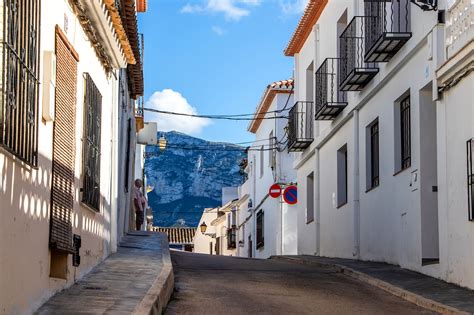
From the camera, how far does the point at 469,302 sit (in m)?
10.4

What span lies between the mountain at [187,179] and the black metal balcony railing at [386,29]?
72754 mm

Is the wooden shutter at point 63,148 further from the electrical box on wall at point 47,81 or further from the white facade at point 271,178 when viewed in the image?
the white facade at point 271,178

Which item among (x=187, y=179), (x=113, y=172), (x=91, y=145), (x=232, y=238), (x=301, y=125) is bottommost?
(x=232, y=238)

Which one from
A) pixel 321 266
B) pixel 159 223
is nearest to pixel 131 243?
pixel 321 266

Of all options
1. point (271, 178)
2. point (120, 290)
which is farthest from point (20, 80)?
point (271, 178)

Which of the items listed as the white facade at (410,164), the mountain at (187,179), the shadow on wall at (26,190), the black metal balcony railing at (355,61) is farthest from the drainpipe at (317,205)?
the mountain at (187,179)

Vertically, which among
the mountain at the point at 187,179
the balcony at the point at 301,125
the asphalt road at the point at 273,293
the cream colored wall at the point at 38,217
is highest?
the mountain at the point at 187,179

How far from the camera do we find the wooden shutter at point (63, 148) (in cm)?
918

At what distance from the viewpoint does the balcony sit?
2395cm

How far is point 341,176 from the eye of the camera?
2080cm

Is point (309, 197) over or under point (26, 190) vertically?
over

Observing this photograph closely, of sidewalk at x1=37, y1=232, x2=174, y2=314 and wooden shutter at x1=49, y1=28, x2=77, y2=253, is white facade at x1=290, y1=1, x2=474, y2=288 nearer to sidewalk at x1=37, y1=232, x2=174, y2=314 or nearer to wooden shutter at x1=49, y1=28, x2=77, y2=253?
sidewalk at x1=37, y1=232, x2=174, y2=314

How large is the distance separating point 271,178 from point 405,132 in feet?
61.4

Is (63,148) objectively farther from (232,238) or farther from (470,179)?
(232,238)
